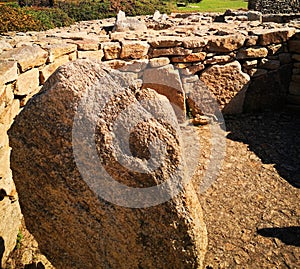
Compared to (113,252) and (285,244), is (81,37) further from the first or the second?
(285,244)

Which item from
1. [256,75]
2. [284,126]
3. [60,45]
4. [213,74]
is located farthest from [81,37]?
[284,126]

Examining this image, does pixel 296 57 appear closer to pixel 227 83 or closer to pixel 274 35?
pixel 274 35

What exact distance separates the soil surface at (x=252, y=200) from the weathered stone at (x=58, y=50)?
168 centimetres

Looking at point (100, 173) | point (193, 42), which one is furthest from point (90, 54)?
point (100, 173)

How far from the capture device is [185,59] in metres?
4.46

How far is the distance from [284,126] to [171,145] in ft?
11.0

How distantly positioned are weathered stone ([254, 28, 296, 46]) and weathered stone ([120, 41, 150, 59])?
1.79 meters

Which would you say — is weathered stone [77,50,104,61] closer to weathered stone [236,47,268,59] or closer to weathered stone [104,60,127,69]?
weathered stone [104,60,127,69]

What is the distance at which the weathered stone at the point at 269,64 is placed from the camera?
4.96 meters

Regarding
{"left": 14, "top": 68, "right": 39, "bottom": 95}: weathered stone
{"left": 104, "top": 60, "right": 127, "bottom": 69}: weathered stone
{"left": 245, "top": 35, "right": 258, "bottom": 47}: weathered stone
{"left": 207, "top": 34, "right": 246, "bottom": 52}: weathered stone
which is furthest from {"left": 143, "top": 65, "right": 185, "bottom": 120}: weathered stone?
{"left": 14, "top": 68, "right": 39, "bottom": 95}: weathered stone

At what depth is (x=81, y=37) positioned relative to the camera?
162 inches

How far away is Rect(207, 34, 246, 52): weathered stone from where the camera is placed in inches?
180

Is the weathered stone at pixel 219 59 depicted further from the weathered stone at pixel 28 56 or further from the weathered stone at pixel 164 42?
the weathered stone at pixel 28 56

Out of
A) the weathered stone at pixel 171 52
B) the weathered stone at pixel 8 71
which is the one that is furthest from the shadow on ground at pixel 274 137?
the weathered stone at pixel 8 71
